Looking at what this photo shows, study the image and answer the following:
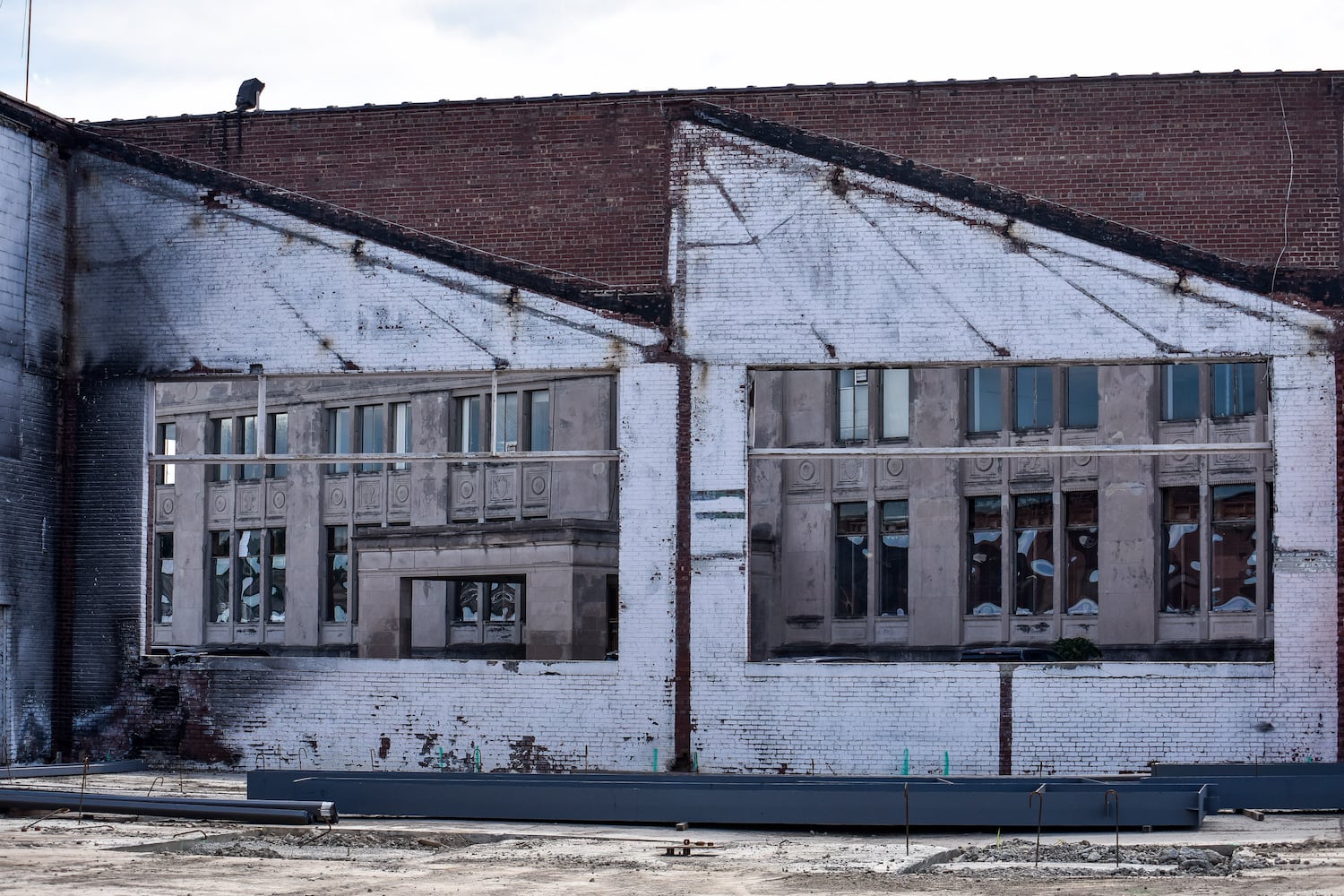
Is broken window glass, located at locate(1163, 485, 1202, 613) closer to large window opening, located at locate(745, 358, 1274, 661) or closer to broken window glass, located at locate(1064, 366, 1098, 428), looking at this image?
large window opening, located at locate(745, 358, 1274, 661)

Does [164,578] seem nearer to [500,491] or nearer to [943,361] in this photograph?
[500,491]

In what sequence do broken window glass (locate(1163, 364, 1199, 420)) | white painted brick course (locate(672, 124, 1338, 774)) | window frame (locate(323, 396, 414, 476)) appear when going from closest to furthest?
white painted brick course (locate(672, 124, 1338, 774)) < broken window glass (locate(1163, 364, 1199, 420)) < window frame (locate(323, 396, 414, 476))

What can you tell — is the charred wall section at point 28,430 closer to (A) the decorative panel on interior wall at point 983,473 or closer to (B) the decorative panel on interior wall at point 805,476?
(B) the decorative panel on interior wall at point 805,476

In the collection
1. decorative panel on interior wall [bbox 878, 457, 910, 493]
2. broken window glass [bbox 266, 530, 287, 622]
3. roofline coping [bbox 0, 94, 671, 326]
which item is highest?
roofline coping [bbox 0, 94, 671, 326]

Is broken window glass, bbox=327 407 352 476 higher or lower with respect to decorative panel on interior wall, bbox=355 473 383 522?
higher

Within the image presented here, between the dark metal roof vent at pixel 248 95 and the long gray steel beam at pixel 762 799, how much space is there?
9.05 metres

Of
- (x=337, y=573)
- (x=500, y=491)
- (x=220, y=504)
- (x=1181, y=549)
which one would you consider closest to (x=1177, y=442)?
(x=1181, y=549)

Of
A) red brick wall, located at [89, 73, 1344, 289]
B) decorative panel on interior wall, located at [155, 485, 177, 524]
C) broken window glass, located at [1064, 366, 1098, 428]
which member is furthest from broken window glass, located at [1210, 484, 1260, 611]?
decorative panel on interior wall, located at [155, 485, 177, 524]

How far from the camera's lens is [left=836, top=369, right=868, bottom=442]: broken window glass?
43.6 meters

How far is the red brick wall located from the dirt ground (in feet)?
23.4

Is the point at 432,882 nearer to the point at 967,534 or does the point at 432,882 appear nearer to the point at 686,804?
the point at 686,804

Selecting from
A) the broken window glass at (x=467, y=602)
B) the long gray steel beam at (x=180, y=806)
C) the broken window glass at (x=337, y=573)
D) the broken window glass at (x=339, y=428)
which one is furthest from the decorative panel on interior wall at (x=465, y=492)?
the long gray steel beam at (x=180, y=806)

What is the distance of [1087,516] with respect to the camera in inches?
1597

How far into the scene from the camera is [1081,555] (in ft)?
134
